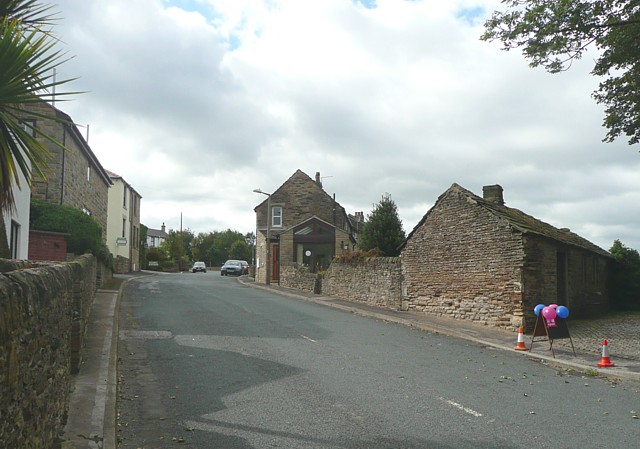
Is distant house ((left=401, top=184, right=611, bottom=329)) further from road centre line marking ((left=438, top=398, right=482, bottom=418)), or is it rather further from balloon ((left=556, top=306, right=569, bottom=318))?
road centre line marking ((left=438, top=398, right=482, bottom=418))

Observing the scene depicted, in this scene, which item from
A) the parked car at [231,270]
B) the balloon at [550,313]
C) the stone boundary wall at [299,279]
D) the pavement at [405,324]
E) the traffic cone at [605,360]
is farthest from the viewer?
the parked car at [231,270]

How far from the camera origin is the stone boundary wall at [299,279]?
95.6ft

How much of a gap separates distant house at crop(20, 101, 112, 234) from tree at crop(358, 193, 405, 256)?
14029 millimetres

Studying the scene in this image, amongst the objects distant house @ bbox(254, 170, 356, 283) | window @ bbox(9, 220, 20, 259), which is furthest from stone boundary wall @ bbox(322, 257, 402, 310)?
window @ bbox(9, 220, 20, 259)

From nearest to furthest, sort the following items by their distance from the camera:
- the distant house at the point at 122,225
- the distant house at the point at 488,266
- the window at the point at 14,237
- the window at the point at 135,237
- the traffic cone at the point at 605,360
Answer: the traffic cone at the point at 605,360 → the window at the point at 14,237 → the distant house at the point at 488,266 → the distant house at the point at 122,225 → the window at the point at 135,237

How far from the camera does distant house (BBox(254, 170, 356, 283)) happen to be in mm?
38531

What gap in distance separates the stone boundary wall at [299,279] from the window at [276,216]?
15.6 metres

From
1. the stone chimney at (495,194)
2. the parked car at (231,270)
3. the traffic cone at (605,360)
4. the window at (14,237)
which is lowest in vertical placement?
the traffic cone at (605,360)

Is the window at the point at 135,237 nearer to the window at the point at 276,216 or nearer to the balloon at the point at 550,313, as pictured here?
the window at the point at 276,216

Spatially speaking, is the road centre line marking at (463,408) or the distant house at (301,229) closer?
the road centre line marking at (463,408)

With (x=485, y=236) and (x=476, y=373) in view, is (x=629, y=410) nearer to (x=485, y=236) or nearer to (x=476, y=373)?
(x=476, y=373)

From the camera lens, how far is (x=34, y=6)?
761cm

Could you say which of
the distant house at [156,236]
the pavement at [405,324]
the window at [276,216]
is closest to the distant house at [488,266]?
the pavement at [405,324]

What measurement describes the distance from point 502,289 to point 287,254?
23446 mm
